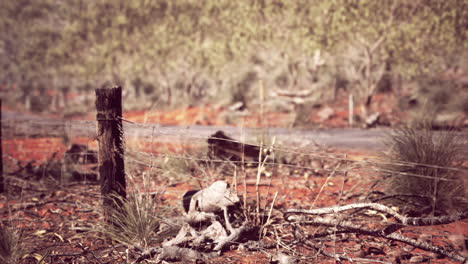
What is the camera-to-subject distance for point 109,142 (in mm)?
3486

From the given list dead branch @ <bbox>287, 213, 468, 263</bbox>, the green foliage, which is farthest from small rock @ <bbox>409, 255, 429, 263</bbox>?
the green foliage

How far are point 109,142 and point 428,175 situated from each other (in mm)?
3462

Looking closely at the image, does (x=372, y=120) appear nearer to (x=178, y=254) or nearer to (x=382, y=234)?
(x=382, y=234)

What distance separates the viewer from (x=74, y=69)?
24.5 metres

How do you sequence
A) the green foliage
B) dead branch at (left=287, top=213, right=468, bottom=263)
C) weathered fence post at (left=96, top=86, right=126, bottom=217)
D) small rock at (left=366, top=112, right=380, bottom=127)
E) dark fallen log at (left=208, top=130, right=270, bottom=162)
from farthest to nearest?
small rock at (left=366, top=112, right=380, bottom=127), the green foliage, dark fallen log at (left=208, top=130, right=270, bottom=162), weathered fence post at (left=96, top=86, right=126, bottom=217), dead branch at (left=287, top=213, right=468, bottom=263)

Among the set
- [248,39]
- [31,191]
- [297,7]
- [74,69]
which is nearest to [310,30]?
[297,7]

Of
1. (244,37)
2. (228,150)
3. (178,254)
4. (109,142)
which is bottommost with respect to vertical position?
(178,254)

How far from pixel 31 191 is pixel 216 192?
345cm

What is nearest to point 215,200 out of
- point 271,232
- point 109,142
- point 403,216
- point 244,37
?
point 271,232

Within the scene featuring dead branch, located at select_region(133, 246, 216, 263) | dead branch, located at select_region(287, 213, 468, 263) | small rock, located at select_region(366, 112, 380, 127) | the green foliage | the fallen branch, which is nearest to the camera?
dead branch, located at select_region(287, 213, 468, 263)

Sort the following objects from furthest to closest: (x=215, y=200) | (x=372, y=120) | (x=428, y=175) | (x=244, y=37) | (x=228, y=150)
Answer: (x=244, y=37)
(x=372, y=120)
(x=228, y=150)
(x=428, y=175)
(x=215, y=200)

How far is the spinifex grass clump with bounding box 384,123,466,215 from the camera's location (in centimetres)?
367

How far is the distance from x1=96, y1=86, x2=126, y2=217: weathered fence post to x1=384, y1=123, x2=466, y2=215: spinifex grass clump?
284 cm

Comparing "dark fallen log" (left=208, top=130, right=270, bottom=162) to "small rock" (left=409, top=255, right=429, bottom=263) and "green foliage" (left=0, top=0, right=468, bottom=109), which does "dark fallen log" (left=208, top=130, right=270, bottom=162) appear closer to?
"small rock" (left=409, top=255, right=429, bottom=263)
